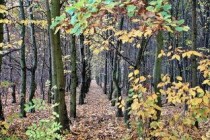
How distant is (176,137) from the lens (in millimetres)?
5176

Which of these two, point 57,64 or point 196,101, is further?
point 57,64

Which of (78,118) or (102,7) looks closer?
(102,7)

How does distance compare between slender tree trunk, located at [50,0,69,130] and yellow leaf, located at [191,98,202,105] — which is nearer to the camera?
yellow leaf, located at [191,98,202,105]

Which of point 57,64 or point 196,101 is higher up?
point 57,64

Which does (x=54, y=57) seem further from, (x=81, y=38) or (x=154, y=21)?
(x=81, y=38)

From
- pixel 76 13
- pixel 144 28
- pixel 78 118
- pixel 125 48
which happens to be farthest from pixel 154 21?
pixel 125 48

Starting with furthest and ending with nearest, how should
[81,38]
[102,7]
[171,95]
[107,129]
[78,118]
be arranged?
[81,38] < [78,118] < [107,129] < [171,95] < [102,7]

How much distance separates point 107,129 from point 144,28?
27.7 feet

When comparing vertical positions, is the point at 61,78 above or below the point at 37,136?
above

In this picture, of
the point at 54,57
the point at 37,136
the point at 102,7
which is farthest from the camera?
the point at 54,57

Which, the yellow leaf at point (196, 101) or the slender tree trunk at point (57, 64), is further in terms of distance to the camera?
the slender tree trunk at point (57, 64)

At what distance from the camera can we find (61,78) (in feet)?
28.1

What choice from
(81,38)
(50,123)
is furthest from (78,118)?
(50,123)

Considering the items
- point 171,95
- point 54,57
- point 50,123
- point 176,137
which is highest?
point 54,57
